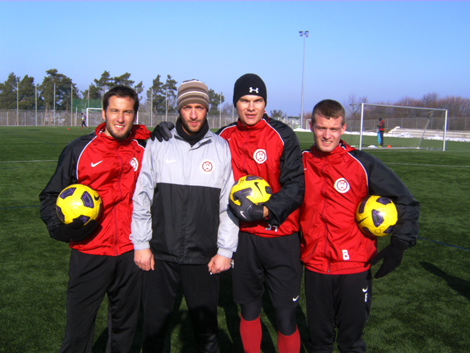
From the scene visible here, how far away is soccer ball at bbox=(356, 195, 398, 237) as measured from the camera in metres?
2.61

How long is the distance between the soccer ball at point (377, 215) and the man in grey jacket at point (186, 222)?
2.94 feet

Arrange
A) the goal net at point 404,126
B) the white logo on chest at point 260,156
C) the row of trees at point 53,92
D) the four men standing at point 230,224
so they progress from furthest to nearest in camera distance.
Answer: the row of trees at point 53,92
the goal net at point 404,126
the white logo on chest at point 260,156
the four men standing at point 230,224

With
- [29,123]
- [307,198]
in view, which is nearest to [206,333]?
[307,198]

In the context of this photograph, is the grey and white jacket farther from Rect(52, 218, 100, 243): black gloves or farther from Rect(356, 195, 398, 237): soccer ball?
Rect(356, 195, 398, 237): soccer ball

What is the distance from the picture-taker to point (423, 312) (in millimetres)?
3928

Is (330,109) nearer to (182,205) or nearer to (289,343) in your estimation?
(182,205)

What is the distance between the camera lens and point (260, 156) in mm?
2918

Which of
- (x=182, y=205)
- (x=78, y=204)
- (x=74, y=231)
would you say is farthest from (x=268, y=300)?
(x=78, y=204)

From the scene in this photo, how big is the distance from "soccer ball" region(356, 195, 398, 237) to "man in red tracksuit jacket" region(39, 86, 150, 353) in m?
1.66

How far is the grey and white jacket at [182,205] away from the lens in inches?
103

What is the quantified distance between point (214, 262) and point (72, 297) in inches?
39.6

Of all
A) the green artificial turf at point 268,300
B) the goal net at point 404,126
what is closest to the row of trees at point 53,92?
the goal net at point 404,126

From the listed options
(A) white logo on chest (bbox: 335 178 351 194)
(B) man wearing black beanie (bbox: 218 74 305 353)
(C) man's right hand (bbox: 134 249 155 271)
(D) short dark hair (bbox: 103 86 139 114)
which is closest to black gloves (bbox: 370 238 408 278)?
(A) white logo on chest (bbox: 335 178 351 194)

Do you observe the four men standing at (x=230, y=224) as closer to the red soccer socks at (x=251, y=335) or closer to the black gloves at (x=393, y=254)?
the black gloves at (x=393, y=254)
